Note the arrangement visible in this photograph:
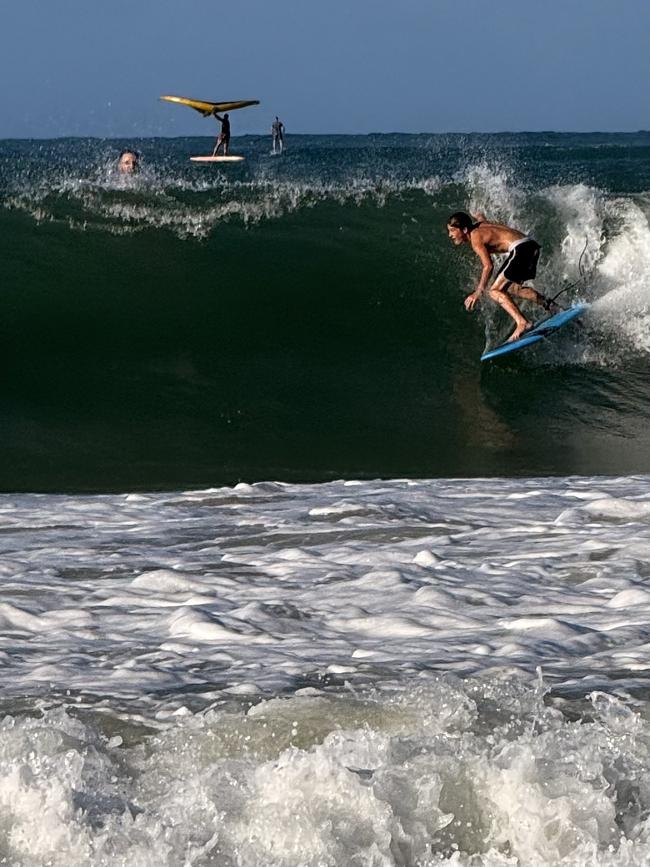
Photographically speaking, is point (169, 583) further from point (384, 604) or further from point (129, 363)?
point (129, 363)

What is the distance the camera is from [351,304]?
1279cm

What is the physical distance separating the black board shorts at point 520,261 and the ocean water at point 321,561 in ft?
2.31

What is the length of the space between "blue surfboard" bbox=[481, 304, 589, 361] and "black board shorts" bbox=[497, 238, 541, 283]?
47cm

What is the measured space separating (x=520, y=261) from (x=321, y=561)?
6.91 m

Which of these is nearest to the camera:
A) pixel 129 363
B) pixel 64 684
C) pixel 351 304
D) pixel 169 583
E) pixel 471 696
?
pixel 471 696

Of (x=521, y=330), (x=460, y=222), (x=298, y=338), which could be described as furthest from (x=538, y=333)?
(x=298, y=338)

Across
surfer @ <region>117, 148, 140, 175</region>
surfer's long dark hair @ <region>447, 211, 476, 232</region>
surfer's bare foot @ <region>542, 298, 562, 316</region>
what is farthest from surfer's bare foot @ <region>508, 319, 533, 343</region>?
surfer @ <region>117, 148, 140, 175</region>

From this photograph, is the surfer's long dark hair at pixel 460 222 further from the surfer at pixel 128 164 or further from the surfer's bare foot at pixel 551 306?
the surfer at pixel 128 164

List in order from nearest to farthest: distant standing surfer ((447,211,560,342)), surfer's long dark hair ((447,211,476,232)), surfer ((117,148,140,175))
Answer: surfer's long dark hair ((447,211,476,232)) → distant standing surfer ((447,211,560,342)) → surfer ((117,148,140,175))

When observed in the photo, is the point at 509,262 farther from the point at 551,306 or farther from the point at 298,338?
the point at 298,338

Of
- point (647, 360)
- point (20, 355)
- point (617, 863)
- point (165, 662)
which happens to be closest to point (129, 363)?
point (20, 355)

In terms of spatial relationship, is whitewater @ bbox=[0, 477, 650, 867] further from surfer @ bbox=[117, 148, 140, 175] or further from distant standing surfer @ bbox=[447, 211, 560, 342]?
surfer @ bbox=[117, 148, 140, 175]

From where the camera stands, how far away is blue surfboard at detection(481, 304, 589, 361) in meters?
11.1

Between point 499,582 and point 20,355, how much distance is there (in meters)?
7.81
